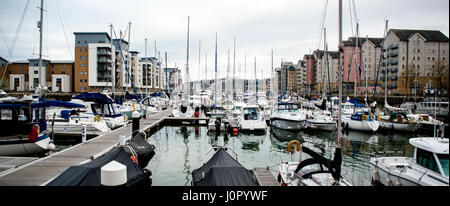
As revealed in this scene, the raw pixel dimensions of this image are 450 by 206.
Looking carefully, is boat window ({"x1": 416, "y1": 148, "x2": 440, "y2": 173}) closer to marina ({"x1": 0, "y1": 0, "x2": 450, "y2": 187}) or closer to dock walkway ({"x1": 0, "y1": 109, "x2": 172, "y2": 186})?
marina ({"x1": 0, "y1": 0, "x2": 450, "y2": 187})

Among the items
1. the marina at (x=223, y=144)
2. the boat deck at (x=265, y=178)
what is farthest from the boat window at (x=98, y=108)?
the boat deck at (x=265, y=178)

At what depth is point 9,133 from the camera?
13.0 meters

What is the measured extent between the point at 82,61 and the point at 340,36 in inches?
3069

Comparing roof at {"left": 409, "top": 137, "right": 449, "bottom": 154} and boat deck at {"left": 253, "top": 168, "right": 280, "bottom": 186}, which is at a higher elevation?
roof at {"left": 409, "top": 137, "right": 449, "bottom": 154}

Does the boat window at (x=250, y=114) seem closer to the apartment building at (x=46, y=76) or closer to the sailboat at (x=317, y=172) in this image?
the sailboat at (x=317, y=172)

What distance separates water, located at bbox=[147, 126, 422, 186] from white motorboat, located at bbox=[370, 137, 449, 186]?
1.74 m

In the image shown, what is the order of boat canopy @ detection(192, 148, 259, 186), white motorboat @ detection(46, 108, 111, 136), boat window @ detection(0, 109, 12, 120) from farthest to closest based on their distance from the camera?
white motorboat @ detection(46, 108, 111, 136) → boat window @ detection(0, 109, 12, 120) → boat canopy @ detection(192, 148, 259, 186)

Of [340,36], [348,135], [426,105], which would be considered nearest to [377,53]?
[426,105]

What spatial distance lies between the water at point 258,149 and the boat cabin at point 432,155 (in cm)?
326

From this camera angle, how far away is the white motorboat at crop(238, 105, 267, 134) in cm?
2461

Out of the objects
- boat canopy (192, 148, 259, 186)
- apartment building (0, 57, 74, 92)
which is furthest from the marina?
apartment building (0, 57, 74, 92)

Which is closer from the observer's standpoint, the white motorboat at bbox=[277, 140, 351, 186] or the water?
the white motorboat at bbox=[277, 140, 351, 186]
